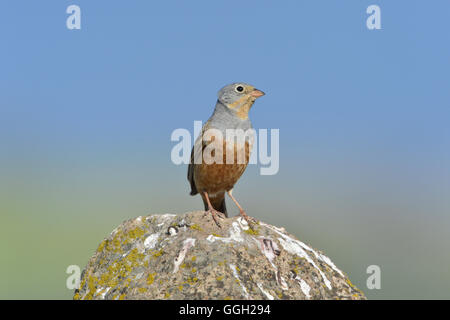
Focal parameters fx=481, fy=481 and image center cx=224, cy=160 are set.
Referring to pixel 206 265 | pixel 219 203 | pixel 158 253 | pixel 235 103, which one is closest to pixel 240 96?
pixel 235 103

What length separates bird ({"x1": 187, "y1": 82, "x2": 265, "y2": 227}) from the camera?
25.0 ft

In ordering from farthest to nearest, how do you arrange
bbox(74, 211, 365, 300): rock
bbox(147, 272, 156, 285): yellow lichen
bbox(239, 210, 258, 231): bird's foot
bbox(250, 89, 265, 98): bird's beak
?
bbox(250, 89, 265, 98): bird's beak
bbox(239, 210, 258, 231): bird's foot
bbox(147, 272, 156, 285): yellow lichen
bbox(74, 211, 365, 300): rock

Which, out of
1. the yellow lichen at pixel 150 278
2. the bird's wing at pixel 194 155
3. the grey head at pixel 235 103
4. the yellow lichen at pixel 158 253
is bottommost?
the yellow lichen at pixel 150 278

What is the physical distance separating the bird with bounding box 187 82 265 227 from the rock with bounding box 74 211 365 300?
1.51 metres

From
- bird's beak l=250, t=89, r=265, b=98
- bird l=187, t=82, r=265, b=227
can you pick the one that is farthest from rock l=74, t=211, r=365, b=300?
bird's beak l=250, t=89, r=265, b=98

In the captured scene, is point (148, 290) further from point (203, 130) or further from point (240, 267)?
point (203, 130)

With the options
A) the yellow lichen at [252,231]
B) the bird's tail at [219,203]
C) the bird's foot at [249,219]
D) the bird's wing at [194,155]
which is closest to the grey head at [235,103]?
the bird's wing at [194,155]

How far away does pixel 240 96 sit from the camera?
8008 mm

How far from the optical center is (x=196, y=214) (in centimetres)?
606

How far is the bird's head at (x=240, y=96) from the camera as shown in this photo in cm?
796

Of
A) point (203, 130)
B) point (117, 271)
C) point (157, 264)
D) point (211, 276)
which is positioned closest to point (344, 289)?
point (211, 276)

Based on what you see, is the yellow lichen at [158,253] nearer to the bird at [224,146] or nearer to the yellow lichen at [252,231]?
the yellow lichen at [252,231]

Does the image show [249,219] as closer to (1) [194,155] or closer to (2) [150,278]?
(2) [150,278]

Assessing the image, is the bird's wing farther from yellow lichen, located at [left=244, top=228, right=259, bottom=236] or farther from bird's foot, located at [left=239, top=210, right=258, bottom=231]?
yellow lichen, located at [left=244, top=228, right=259, bottom=236]
